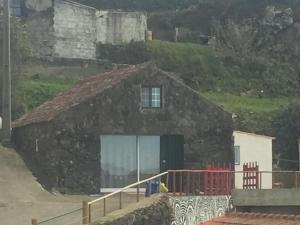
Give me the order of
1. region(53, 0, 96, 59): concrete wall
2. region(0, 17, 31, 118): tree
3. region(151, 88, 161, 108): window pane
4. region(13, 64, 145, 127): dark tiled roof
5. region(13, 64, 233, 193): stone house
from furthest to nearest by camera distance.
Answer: region(53, 0, 96, 59): concrete wall → region(0, 17, 31, 118): tree → region(151, 88, 161, 108): window pane → region(13, 64, 145, 127): dark tiled roof → region(13, 64, 233, 193): stone house

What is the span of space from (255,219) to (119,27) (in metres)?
39.3

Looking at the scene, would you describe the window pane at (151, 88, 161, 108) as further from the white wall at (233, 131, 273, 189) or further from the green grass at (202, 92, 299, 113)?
the green grass at (202, 92, 299, 113)

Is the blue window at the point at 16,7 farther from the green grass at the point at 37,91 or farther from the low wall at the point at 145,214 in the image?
the low wall at the point at 145,214

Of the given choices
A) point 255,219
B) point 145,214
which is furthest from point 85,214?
point 255,219

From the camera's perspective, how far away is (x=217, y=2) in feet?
263

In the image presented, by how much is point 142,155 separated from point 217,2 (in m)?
50.8

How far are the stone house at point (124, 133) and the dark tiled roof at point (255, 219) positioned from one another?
5059 millimetres

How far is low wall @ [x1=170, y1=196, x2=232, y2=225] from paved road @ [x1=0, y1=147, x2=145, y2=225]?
1.39m

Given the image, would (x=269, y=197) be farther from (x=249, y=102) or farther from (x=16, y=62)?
(x=249, y=102)

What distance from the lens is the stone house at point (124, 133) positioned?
30031mm

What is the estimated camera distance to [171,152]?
31.7 m

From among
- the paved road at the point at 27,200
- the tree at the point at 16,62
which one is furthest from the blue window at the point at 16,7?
the paved road at the point at 27,200

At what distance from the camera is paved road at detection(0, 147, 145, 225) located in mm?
23406

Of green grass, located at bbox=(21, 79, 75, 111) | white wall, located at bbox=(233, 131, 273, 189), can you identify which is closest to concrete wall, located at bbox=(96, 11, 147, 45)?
green grass, located at bbox=(21, 79, 75, 111)
